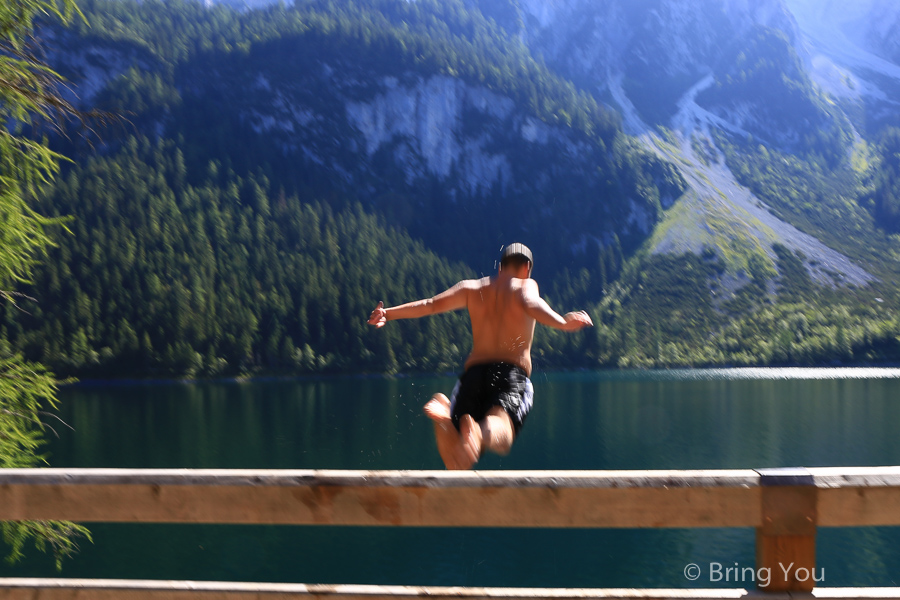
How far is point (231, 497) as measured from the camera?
8.67 ft

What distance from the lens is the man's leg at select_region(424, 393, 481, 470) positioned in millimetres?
4410

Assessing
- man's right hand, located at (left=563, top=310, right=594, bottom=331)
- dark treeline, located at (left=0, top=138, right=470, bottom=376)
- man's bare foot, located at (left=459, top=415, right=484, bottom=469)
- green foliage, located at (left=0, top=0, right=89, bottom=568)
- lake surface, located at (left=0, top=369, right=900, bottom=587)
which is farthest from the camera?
dark treeline, located at (left=0, top=138, right=470, bottom=376)

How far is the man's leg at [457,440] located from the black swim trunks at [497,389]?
0.97ft

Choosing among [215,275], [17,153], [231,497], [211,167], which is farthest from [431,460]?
[211,167]

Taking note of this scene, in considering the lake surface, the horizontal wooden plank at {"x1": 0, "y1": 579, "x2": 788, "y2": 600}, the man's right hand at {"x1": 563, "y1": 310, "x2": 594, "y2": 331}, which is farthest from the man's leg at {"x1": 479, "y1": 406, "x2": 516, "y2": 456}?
the lake surface

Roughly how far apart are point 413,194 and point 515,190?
30.4 m

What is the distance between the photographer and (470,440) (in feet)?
14.7

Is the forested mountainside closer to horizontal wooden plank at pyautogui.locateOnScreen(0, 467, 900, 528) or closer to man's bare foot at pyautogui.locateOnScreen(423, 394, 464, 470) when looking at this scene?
man's bare foot at pyautogui.locateOnScreen(423, 394, 464, 470)

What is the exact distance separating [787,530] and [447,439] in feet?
8.05

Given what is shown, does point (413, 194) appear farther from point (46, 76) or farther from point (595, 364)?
point (46, 76)

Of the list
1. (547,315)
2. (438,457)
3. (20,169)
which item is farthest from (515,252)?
(438,457)

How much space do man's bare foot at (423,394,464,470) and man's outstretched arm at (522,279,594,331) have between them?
3.14 feet

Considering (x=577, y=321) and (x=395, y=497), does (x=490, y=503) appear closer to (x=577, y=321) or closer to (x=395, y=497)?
(x=395, y=497)

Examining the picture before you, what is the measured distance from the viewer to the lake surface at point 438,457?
73.6 feet
